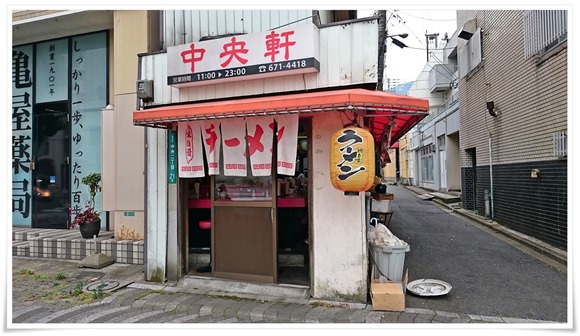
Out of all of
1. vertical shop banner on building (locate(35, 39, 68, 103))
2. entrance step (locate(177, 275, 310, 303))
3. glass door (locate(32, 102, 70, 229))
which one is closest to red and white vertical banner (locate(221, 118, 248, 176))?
entrance step (locate(177, 275, 310, 303))

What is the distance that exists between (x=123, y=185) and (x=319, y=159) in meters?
4.92

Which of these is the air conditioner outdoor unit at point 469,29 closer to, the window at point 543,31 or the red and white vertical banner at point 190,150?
the window at point 543,31

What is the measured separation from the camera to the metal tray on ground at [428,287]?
5.48 m

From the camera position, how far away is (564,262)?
702cm

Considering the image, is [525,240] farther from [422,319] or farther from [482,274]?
[422,319]

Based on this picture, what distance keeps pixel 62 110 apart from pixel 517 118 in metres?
12.6

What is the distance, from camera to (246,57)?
18.4 feet

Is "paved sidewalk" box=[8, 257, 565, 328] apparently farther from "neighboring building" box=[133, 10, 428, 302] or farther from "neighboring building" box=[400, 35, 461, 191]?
"neighboring building" box=[400, 35, 461, 191]

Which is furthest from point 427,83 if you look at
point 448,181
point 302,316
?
point 302,316

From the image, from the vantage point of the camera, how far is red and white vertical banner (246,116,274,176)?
5.54 meters

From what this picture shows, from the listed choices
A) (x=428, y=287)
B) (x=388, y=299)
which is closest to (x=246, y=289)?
(x=388, y=299)

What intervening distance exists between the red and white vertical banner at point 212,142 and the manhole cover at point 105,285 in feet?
8.76
